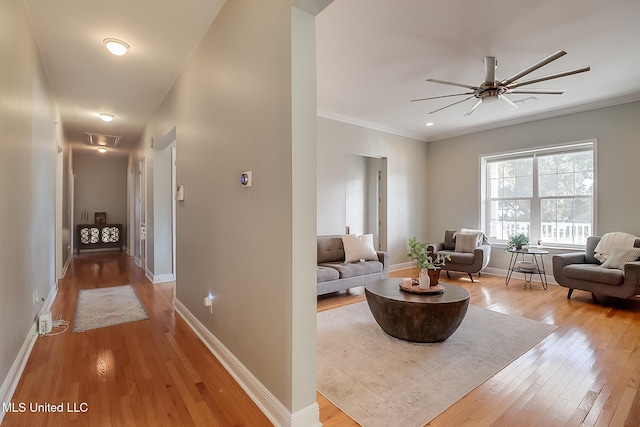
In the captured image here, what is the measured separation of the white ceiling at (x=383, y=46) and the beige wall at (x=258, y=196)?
57 centimetres

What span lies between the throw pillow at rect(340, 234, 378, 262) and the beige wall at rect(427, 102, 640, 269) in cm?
267

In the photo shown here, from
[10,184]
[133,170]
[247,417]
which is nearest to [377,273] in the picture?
[247,417]

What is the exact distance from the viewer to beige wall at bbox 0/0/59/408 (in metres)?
1.93

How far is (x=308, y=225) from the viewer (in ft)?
5.45

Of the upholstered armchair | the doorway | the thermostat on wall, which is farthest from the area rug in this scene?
the upholstered armchair

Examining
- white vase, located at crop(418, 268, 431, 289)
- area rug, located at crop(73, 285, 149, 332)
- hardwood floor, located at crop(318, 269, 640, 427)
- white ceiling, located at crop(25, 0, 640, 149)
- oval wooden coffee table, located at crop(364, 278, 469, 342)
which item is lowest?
hardwood floor, located at crop(318, 269, 640, 427)

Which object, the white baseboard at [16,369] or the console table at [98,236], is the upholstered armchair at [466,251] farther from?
the console table at [98,236]

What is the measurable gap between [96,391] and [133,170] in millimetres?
6673

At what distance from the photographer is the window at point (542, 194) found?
5004 mm

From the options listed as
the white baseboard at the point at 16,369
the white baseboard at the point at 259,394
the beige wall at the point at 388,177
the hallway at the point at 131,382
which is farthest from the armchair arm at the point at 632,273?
the white baseboard at the point at 16,369

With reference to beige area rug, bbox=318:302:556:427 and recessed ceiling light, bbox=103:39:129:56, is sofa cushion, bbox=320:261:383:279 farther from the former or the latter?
recessed ceiling light, bbox=103:39:129:56

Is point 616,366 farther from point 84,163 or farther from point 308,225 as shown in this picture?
point 84,163

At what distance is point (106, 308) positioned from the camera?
3689 mm

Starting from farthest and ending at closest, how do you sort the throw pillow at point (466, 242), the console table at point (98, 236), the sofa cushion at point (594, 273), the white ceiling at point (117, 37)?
the console table at point (98, 236), the throw pillow at point (466, 242), the sofa cushion at point (594, 273), the white ceiling at point (117, 37)
